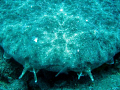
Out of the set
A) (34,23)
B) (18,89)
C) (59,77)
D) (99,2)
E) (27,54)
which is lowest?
(18,89)

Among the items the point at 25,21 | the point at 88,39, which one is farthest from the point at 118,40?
the point at 25,21

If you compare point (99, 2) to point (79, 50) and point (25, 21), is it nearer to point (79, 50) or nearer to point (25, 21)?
point (79, 50)

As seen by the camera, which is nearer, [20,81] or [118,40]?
[118,40]

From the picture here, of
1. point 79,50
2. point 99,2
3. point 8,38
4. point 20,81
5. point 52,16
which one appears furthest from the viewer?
point 99,2

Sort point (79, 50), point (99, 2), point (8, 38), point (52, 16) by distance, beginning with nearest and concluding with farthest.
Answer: point (79, 50), point (8, 38), point (52, 16), point (99, 2)

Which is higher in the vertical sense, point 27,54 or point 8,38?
point 8,38

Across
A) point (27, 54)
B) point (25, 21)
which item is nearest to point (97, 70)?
point (27, 54)
